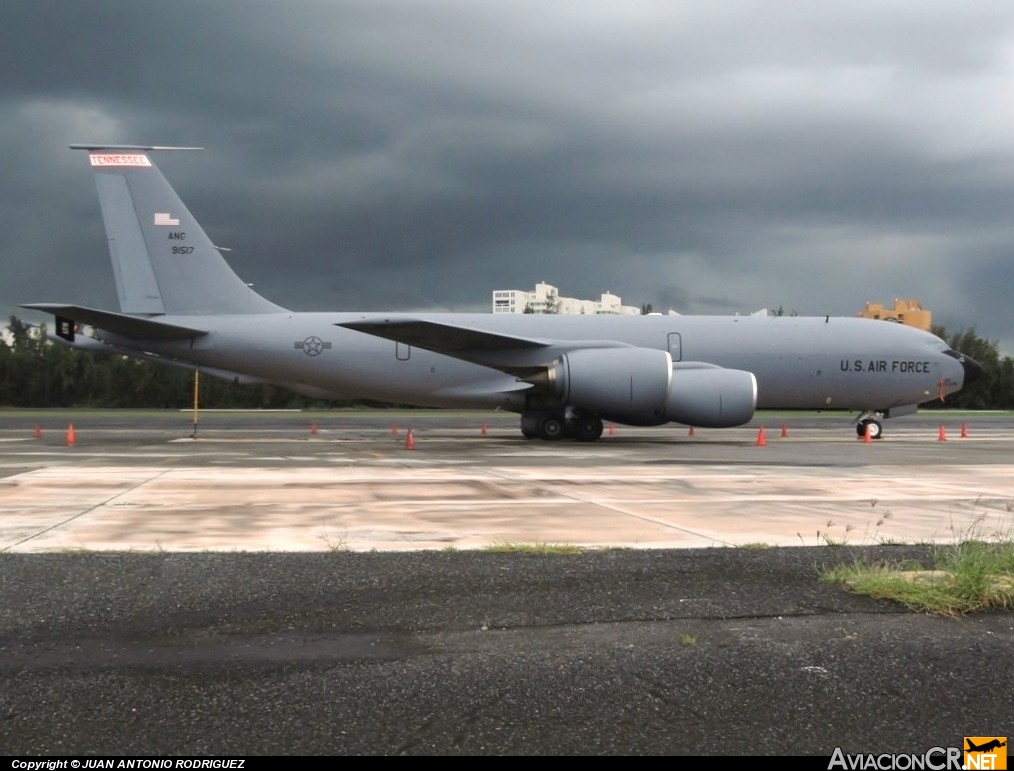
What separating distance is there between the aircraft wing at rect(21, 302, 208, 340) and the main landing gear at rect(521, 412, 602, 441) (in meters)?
8.36

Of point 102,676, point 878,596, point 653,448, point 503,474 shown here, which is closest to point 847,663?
point 878,596

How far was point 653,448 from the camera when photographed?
827 inches

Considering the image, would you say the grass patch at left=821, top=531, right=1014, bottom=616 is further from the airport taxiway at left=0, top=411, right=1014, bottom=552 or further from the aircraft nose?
the aircraft nose

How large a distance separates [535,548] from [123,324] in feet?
56.5

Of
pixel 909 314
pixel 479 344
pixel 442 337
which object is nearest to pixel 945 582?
pixel 442 337

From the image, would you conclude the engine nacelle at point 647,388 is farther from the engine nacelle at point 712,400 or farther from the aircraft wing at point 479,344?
the aircraft wing at point 479,344

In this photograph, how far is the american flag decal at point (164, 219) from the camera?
23297 mm

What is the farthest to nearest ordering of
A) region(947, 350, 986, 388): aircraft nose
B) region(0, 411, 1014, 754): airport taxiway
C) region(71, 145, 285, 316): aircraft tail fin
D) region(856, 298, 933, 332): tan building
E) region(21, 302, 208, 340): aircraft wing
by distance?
region(856, 298, 933, 332): tan building → region(947, 350, 986, 388): aircraft nose → region(71, 145, 285, 316): aircraft tail fin → region(21, 302, 208, 340): aircraft wing → region(0, 411, 1014, 754): airport taxiway

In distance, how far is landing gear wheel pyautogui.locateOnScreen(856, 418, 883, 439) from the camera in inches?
985

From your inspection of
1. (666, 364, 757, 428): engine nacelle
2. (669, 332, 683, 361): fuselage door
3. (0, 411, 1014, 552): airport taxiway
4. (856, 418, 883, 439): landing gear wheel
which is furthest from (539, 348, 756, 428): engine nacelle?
(856, 418, 883, 439): landing gear wheel

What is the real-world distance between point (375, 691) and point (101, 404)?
6295 cm

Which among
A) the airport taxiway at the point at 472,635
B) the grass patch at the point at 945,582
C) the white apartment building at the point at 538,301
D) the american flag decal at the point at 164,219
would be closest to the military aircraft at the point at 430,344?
the american flag decal at the point at 164,219

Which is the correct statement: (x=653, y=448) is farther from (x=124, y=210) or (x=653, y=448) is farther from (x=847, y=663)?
(x=847, y=663)

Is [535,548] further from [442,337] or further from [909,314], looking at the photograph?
[909,314]
